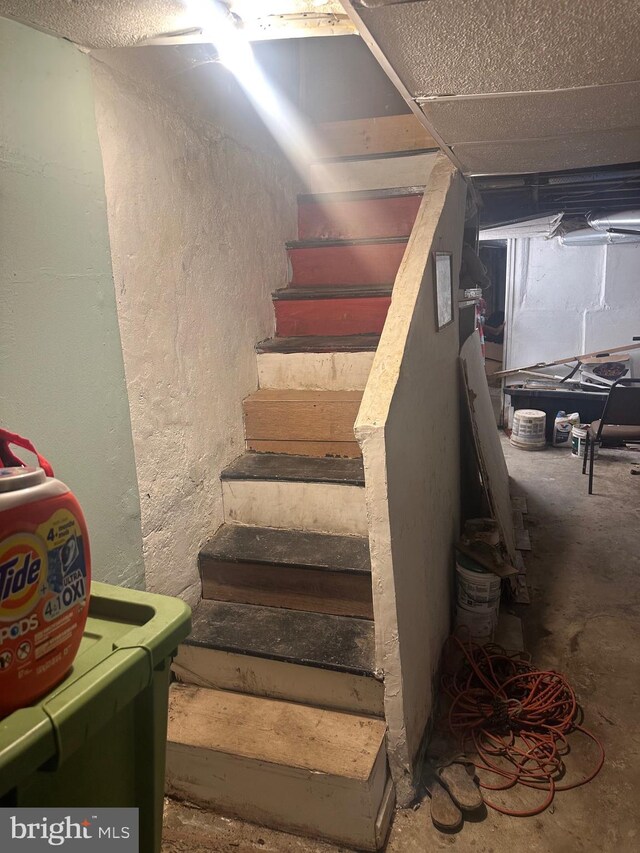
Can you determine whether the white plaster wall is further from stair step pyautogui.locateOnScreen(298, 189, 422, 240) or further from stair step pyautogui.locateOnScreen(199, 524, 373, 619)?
stair step pyautogui.locateOnScreen(298, 189, 422, 240)

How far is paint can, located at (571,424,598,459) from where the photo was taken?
5.72m

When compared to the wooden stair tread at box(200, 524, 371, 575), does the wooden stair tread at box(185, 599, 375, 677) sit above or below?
below

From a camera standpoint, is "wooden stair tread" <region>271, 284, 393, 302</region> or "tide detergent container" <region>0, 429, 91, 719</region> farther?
"wooden stair tread" <region>271, 284, 393, 302</region>

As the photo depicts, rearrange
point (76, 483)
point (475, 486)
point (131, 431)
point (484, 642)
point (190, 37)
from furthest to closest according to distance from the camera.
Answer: point (475, 486)
point (484, 642)
point (131, 431)
point (76, 483)
point (190, 37)

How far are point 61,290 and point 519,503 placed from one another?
13.0ft

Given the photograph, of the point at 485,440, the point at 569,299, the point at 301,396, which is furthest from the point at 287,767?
the point at 569,299

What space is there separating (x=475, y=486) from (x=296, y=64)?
2.88m

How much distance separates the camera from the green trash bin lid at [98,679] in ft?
2.24

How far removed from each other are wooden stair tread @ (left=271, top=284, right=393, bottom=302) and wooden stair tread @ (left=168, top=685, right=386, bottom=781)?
1.75m

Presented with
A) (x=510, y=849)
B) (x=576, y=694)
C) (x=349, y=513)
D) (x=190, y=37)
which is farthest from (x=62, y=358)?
(x=576, y=694)

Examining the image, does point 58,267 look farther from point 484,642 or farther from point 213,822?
point 484,642

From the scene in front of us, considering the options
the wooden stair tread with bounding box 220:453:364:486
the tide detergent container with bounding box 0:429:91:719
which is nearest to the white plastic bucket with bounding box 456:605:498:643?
the wooden stair tread with bounding box 220:453:364:486

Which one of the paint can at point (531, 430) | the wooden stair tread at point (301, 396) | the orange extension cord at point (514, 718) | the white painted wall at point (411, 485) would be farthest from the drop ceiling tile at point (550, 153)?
the paint can at point (531, 430)

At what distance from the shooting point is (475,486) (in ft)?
10.8
